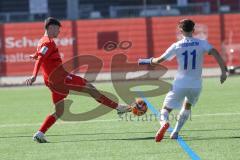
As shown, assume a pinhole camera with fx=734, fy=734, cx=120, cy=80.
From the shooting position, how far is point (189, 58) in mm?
10367

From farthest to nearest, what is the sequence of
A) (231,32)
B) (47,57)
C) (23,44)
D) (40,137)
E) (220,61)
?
(231,32)
(23,44)
(47,57)
(40,137)
(220,61)

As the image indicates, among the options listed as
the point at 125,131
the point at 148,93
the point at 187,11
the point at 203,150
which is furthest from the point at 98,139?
the point at 187,11

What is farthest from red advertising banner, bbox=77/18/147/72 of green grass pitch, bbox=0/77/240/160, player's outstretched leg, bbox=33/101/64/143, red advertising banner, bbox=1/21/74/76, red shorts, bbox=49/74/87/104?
player's outstretched leg, bbox=33/101/64/143

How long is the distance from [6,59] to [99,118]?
1388cm

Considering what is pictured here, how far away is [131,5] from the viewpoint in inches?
1620

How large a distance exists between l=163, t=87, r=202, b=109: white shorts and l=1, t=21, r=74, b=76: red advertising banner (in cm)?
1670

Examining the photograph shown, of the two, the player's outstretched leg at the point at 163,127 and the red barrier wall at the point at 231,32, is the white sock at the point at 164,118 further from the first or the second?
the red barrier wall at the point at 231,32

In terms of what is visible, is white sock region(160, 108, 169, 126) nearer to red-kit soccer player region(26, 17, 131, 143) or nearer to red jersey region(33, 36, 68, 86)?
red-kit soccer player region(26, 17, 131, 143)

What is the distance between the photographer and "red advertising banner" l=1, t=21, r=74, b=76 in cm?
2700

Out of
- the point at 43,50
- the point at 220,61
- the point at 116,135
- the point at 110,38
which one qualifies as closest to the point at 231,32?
A: the point at 110,38

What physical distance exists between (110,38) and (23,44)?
3.24m

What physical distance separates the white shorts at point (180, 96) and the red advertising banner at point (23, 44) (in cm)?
1670

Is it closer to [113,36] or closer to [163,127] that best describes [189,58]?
[163,127]

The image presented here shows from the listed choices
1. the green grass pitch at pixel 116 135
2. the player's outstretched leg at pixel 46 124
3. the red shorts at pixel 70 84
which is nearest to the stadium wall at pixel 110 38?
the green grass pitch at pixel 116 135
